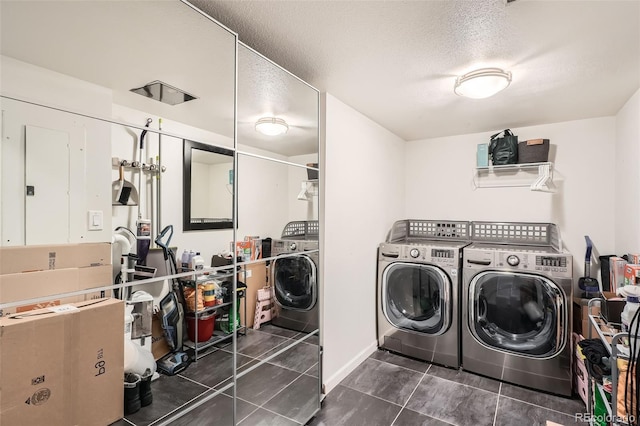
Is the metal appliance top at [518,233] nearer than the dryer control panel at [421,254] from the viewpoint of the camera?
No

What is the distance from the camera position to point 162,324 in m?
1.29

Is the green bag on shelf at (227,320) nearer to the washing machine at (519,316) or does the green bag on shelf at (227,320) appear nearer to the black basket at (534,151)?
the washing machine at (519,316)

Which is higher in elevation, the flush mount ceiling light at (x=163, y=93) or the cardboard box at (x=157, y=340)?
the flush mount ceiling light at (x=163, y=93)

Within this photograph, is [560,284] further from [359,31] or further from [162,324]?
[162,324]

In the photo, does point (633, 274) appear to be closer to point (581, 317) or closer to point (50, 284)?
point (581, 317)

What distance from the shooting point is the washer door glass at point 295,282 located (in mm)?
1999

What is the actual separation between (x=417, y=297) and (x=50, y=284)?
277 centimetres

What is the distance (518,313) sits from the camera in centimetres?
254

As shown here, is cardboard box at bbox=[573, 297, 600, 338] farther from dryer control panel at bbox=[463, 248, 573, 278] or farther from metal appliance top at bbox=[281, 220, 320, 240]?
metal appliance top at bbox=[281, 220, 320, 240]

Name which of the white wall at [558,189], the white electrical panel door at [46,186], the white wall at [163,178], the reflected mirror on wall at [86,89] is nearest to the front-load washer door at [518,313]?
the white wall at [558,189]

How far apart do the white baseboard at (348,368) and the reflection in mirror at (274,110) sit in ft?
5.51

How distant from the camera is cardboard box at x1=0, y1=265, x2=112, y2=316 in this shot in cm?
84

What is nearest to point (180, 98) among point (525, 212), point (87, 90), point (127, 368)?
point (87, 90)

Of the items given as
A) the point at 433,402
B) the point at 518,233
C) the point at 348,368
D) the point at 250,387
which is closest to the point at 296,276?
the point at 250,387
